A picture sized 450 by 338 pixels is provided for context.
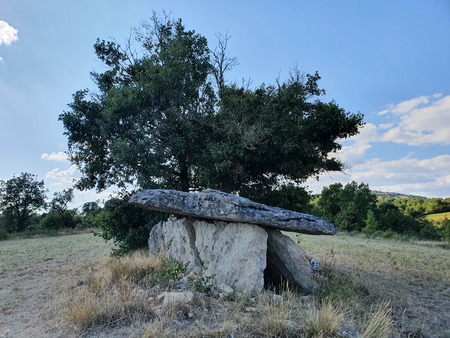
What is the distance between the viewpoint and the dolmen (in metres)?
9.59

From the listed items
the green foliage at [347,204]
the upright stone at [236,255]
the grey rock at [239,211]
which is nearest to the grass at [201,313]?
the upright stone at [236,255]

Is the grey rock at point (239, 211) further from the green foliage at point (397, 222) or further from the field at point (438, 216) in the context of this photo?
the field at point (438, 216)

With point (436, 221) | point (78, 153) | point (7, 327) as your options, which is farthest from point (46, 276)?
point (436, 221)

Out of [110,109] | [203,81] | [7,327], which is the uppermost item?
[203,81]

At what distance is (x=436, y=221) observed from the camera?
202 ft

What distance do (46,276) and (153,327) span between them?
9.80 metres

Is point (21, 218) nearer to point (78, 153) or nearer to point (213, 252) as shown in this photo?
point (78, 153)

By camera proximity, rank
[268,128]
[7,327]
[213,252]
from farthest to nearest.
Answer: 1. [268,128]
2. [213,252]
3. [7,327]

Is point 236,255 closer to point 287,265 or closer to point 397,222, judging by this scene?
point 287,265

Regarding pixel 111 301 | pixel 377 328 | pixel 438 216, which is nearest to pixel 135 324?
pixel 111 301

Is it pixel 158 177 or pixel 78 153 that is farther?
pixel 78 153

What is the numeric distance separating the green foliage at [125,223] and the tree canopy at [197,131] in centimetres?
102

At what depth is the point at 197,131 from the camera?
15.2 meters

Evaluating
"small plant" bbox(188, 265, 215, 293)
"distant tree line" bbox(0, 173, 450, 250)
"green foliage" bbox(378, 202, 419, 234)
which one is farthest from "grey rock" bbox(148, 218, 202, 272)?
"green foliage" bbox(378, 202, 419, 234)
